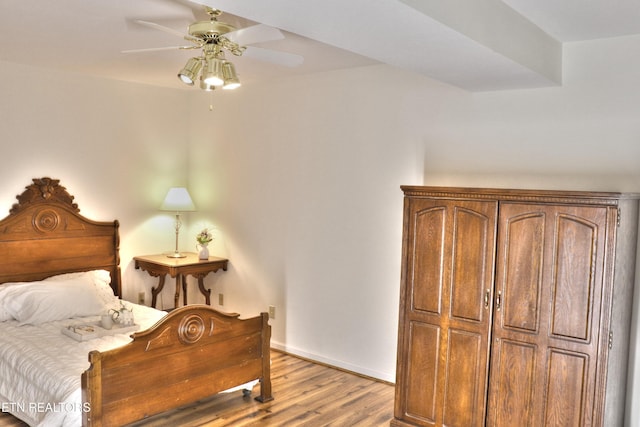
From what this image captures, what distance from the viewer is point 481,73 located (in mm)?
3160

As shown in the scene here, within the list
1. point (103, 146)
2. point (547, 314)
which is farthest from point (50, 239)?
point (547, 314)

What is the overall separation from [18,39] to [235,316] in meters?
2.28

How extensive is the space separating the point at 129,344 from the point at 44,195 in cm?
219

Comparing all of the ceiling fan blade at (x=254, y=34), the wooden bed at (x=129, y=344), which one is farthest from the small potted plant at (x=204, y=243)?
the ceiling fan blade at (x=254, y=34)

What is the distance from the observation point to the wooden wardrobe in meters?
2.90

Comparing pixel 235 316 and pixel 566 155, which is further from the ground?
pixel 566 155

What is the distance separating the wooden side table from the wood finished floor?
1.27 m

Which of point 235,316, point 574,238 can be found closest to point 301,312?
point 235,316

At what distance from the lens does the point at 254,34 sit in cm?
272

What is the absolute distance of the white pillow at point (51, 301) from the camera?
13.5 ft

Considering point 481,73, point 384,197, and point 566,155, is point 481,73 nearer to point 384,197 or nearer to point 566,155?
point 566,155

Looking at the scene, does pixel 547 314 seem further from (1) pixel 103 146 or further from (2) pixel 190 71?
(1) pixel 103 146

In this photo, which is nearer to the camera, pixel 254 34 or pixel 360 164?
pixel 254 34

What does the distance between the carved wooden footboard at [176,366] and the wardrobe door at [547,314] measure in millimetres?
1560
